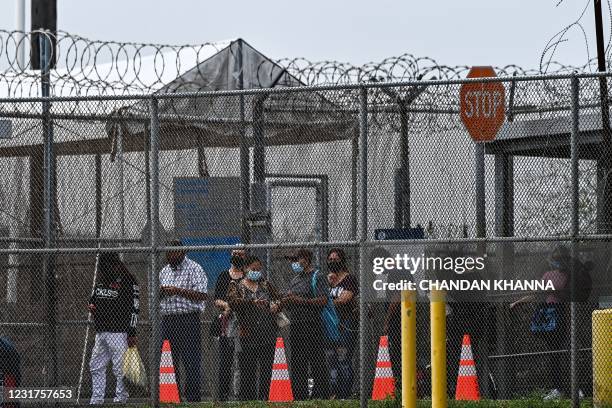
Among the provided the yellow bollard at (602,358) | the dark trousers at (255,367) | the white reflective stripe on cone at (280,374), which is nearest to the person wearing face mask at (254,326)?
the dark trousers at (255,367)

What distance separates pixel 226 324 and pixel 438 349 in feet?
12.4

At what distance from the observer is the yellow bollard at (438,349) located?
32.5 feet

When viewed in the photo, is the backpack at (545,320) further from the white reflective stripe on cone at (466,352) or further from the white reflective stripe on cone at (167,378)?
the white reflective stripe on cone at (167,378)

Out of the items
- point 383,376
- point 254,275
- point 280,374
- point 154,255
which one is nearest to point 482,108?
point 383,376

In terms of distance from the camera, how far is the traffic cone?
12.6m

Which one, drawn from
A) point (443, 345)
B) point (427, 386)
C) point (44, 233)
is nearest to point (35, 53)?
point (44, 233)

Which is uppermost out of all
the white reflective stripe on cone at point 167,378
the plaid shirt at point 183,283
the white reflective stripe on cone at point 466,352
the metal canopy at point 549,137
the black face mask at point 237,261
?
the metal canopy at point 549,137

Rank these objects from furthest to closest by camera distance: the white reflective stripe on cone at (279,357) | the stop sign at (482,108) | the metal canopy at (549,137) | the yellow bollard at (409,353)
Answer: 1. the white reflective stripe on cone at (279,357)
2. the metal canopy at (549,137)
3. the stop sign at (482,108)
4. the yellow bollard at (409,353)

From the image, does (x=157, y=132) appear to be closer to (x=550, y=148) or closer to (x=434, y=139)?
(x=434, y=139)

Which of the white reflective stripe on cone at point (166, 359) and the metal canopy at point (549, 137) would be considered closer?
the metal canopy at point (549, 137)

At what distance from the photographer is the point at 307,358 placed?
1268 centimetres

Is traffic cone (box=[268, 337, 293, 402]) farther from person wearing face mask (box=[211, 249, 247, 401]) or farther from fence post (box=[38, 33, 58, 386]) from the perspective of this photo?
fence post (box=[38, 33, 58, 386])

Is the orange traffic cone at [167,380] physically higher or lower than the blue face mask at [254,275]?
lower

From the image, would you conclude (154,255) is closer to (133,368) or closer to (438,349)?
(133,368)
